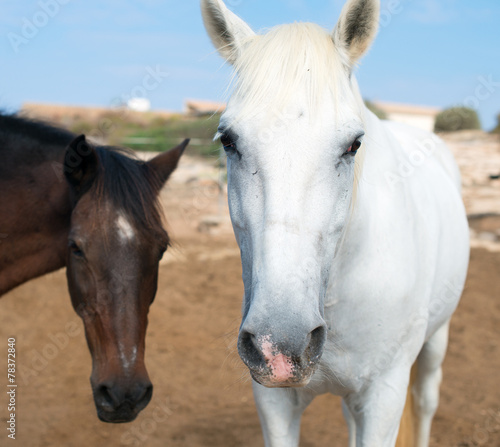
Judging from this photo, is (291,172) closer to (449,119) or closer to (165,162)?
(165,162)

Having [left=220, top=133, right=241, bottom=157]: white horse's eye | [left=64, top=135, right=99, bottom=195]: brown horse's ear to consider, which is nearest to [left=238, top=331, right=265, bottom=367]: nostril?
[left=220, top=133, right=241, bottom=157]: white horse's eye

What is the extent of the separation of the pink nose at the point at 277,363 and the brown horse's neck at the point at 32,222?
1855 mm

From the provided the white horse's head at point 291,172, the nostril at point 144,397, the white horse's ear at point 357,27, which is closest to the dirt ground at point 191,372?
the nostril at point 144,397

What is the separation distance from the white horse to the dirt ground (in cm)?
51

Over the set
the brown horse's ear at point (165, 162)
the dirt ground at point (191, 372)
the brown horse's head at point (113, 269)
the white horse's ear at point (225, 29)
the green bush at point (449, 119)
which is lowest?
the green bush at point (449, 119)

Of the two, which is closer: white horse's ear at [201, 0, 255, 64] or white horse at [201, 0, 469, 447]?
white horse at [201, 0, 469, 447]

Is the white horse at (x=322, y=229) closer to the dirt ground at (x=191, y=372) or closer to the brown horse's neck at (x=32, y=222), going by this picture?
the dirt ground at (x=191, y=372)

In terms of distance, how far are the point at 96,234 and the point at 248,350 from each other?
4.29 ft

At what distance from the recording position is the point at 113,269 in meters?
2.43

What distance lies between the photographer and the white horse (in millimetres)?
1493

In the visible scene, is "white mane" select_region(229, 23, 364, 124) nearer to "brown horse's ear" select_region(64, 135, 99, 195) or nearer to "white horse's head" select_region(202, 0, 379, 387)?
"white horse's head" select_region(202, 0, 379, 387)

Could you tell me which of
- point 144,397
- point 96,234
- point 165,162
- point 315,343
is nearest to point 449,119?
point 165,162

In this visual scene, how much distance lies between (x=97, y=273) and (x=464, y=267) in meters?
2.44

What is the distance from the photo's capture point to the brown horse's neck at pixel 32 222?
284 cm
